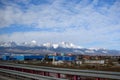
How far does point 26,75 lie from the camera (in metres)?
17.2

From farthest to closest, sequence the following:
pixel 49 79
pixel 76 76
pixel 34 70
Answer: pixel 34 70 → pixel 49 79 → pixel 76 76

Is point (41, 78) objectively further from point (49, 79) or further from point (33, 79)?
point (33, 79)

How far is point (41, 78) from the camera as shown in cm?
1481

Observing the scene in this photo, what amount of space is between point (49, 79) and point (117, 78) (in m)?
Result: 4.74

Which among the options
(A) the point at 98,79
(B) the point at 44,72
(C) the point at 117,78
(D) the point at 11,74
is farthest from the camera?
(D) the point at 11,74

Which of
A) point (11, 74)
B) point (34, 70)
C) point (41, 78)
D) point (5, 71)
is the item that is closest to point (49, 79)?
point (41, 78)

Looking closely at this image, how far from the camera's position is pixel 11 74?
21.7m

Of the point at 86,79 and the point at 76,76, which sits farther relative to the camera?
the point at 86,79

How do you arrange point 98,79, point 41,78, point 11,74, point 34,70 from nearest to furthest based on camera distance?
point 98,79
point 41,78
point 34,70
point 11,74

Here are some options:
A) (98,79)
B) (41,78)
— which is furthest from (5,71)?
(98,79)

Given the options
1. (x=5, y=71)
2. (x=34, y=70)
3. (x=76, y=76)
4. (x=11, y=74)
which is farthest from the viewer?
(x=5, y=71)

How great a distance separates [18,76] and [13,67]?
4.45 meters

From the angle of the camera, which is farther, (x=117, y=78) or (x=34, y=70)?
(x=34, y=70)

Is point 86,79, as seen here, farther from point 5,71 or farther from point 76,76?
point 5,71
